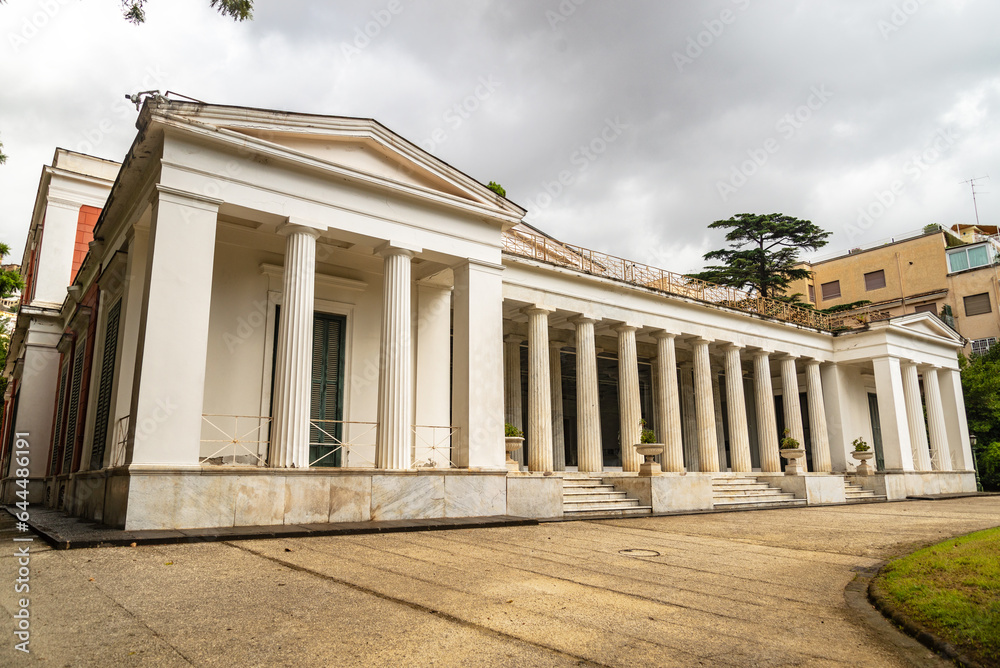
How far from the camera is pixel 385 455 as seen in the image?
13.0 m

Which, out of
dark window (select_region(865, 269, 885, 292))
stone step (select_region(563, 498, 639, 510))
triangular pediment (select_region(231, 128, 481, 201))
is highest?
dark window (select_region(865, 269, 885, 292))

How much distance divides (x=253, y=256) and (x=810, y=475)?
18.4 meters

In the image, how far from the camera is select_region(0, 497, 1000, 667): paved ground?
3.98 metres

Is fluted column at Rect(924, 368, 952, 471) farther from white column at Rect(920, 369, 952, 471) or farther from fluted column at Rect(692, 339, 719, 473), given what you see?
fluted column at Rect(692, 339, 719, 473)

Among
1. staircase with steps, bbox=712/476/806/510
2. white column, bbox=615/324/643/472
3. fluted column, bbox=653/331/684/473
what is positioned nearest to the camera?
staircase with steps, bbox=712/476/806/510

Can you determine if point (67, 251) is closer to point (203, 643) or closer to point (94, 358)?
point (94, 358)

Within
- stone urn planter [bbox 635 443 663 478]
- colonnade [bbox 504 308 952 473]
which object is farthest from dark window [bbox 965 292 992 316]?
stone urn planter [bbox 635 443 663 478]

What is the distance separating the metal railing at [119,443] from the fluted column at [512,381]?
11.3 m

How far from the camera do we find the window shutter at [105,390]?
1334cm

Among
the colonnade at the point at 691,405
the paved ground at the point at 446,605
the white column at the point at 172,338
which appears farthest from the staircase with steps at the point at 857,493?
the white column at the point at 172,338

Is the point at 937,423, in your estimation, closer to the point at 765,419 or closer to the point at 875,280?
the point at 765,419

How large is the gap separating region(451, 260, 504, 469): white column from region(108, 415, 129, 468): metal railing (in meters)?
6.50

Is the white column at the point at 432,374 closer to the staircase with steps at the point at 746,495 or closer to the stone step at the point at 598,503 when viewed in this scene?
the stone step at the point at 598,503

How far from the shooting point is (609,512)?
15.7 metres
